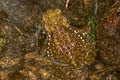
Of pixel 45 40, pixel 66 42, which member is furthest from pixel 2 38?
pixel 66 42

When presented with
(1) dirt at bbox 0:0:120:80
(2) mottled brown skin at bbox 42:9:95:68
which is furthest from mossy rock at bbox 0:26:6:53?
(2) mottled brown skin at bbox 42:9:95:68

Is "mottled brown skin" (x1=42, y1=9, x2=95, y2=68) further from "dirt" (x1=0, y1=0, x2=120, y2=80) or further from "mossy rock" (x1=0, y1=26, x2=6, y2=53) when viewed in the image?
"mossy rock" (x1=0, y1=26, x2=6, y2=53)

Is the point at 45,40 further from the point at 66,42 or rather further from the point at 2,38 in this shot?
the point at 2,38

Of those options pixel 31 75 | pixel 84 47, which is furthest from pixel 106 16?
pixel 31 75

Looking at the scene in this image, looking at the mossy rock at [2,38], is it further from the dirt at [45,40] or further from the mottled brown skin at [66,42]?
the mottled brown skin at [66,42]

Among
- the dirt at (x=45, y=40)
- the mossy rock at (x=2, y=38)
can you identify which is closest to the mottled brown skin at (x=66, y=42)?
the dirt at (x=45, y=40)
